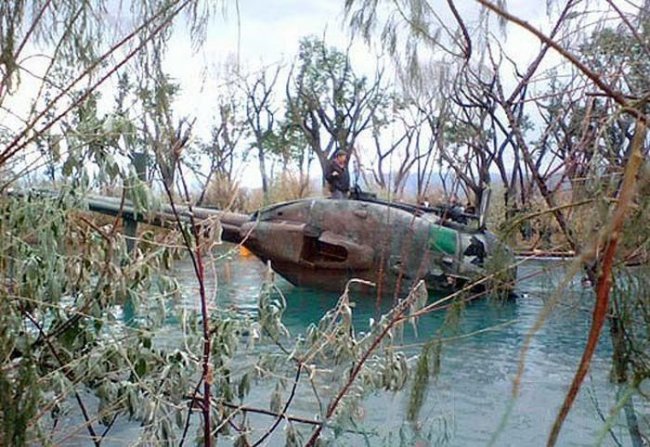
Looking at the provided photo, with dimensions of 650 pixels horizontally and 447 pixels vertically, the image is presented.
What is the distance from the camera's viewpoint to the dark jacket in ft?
28.7

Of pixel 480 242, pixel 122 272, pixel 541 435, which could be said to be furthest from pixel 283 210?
pixel 122 272

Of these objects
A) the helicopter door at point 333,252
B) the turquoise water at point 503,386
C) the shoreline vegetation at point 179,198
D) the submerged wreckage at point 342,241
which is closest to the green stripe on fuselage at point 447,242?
the submerged wreckage at point 342,241

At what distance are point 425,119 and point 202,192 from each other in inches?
40.0

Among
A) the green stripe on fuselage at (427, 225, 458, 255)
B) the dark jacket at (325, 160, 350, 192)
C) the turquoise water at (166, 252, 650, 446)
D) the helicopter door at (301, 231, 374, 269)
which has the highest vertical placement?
the dark jacket at (325, 160, 350, 192)

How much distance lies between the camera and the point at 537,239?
176 centimetres

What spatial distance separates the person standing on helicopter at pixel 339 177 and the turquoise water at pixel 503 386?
11.5ft

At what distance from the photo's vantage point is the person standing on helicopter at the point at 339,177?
8727 mm

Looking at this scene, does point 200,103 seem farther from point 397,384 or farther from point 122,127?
point 397,384

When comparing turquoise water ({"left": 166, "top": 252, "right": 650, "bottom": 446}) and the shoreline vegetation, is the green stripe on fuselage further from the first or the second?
the shoreline vegetation

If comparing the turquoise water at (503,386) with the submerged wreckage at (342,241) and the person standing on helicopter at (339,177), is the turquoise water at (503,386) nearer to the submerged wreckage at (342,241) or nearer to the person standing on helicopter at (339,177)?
the submerged wreckage at (342,241)

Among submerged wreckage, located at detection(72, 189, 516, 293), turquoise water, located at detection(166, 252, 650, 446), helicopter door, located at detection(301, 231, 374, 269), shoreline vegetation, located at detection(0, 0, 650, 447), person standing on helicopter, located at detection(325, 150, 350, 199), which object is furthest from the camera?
person standing on helicopter, located at detection(325, 150, 350, 199)

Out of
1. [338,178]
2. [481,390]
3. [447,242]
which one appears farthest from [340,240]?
[481,390]

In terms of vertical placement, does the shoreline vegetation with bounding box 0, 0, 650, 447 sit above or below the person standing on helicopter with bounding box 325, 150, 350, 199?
below

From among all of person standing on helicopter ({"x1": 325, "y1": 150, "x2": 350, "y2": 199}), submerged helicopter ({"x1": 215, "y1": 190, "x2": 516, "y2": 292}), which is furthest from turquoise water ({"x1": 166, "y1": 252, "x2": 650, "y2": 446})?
person standing on helicopter ({"x1": 325, "y1": 150, "x2": 350, "y2": 199})
